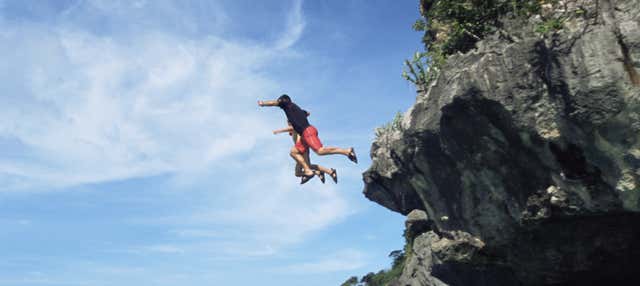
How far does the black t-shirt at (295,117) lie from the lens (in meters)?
14.7

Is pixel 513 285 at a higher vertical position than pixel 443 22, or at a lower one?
lower

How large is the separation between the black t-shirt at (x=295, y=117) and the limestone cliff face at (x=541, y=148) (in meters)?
3.61

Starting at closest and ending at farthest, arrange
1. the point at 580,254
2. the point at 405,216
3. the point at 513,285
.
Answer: the point at 580,254, the point at 513,285, the point at 405,216

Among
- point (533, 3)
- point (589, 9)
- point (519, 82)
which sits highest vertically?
point (533, 3)

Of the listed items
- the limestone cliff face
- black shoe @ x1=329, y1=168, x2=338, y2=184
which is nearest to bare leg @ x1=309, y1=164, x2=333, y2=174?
black shoe @ x1=329, y1=168, x2=338, y2=184

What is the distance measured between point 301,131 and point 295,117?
1.47ft

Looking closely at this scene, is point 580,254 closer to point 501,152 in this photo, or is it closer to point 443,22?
point 501,152

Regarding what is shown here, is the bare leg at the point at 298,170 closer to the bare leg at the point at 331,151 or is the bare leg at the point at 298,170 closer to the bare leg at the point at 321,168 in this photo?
→ the bare leg at the point at 321,168

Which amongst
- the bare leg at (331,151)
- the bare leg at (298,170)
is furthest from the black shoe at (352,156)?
the bare leg at (298,170)

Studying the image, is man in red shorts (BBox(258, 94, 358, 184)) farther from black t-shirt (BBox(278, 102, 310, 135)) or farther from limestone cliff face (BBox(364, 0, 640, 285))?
limestone cliff face (BBox(364, 0, 640, 285))

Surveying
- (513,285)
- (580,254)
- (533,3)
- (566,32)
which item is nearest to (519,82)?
(566,32)

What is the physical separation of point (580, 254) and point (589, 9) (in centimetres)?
787

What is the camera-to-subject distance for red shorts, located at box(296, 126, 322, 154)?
14.3 metres

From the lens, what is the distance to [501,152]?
46.3 ft
